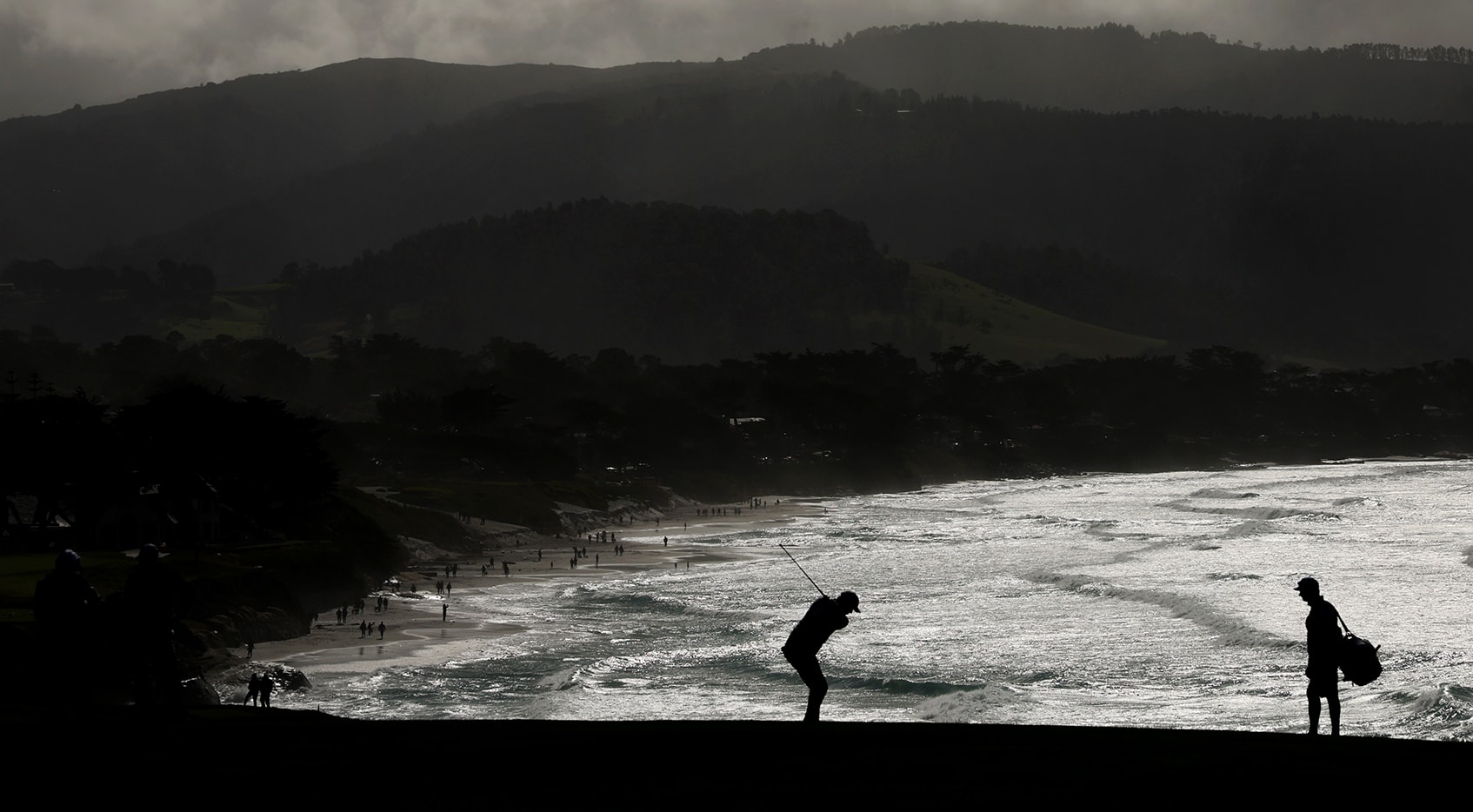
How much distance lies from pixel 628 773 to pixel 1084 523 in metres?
87.9

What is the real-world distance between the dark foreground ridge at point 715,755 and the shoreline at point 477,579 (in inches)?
909

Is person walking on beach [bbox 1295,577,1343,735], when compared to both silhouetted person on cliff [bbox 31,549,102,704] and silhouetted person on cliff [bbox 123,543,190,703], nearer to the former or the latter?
silhouetted person on cliff [bbox 123,543,190,703]

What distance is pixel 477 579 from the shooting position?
7162 centimetres

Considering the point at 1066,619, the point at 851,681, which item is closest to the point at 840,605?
the point at 851,681

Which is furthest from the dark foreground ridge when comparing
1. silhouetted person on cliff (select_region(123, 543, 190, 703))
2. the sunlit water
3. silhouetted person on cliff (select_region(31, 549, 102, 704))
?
the sunlit water

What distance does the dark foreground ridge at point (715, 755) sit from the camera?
12242 mm

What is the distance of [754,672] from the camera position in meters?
40.4

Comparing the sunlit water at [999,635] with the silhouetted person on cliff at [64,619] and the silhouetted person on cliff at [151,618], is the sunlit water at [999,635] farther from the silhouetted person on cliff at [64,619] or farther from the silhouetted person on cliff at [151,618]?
the silhouetted person on cliff at [64,619]

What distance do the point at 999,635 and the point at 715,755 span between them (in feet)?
115

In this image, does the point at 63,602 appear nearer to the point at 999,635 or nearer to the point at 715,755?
the point at 715,755

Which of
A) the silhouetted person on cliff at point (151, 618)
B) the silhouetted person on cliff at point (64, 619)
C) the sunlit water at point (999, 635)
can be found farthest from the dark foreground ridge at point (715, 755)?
the sunlit water at point (999, 635)

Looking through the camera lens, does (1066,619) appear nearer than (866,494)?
Yes

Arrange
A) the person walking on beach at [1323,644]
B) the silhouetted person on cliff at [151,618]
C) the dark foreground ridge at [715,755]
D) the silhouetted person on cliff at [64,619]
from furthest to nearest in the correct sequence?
the person walking on beach at [1323,644]
the silhouetted person on cliff at [151,618]
the silhouetted person on cliff at [64,619]
the dark foreground ridge at [715,755]

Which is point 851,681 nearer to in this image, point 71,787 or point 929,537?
point 71,787
